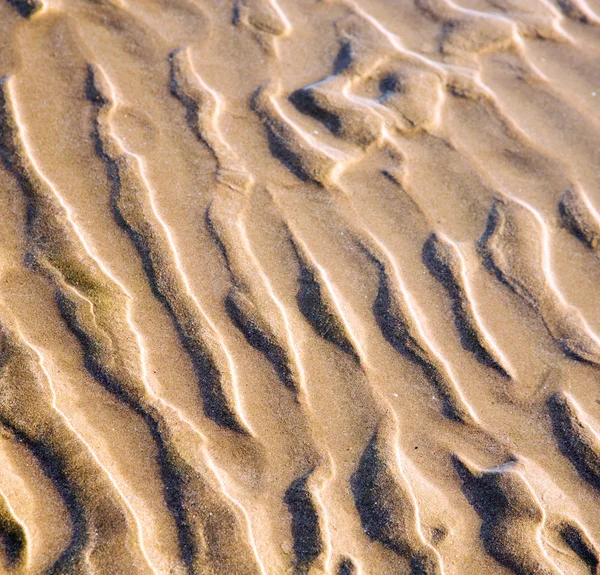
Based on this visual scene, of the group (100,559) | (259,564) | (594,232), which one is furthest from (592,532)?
(100,559)

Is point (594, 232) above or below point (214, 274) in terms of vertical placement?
above

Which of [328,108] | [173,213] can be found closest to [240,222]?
[173,213]

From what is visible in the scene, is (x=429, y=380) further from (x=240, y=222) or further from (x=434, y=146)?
(x=434, y=146)

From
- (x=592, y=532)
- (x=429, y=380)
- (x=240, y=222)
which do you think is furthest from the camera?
(x=240, y=222)

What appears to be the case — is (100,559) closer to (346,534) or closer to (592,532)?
(346,534)

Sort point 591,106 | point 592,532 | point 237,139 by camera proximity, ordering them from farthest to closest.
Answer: point 591,106 → point 237,139 → point 592,532

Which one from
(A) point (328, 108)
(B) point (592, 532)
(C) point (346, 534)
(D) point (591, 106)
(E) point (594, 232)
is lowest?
(C) point (346, 534)

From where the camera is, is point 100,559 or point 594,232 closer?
point 100,559
